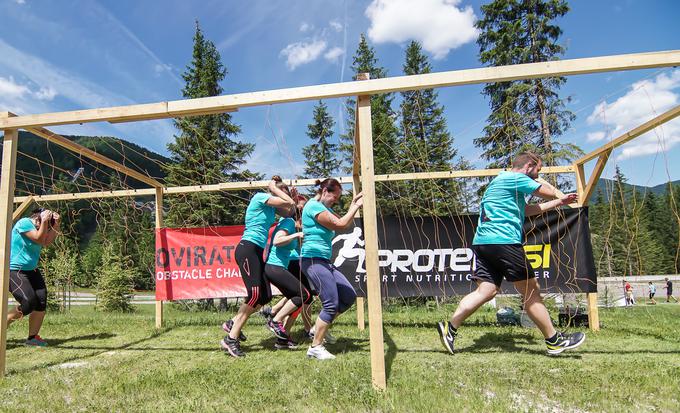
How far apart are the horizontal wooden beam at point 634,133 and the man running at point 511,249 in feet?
4.33

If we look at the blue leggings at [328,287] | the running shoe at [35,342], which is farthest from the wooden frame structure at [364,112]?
the running shoe at [35,342]

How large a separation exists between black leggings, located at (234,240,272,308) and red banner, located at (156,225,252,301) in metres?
1.88

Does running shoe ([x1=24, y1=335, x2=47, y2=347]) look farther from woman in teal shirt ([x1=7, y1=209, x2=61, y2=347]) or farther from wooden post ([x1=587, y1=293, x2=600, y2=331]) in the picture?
wooden post ([x1=587, y1=293, x2=600, y2=331])

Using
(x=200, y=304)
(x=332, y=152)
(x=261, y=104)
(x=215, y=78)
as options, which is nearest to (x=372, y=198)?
(x=261, y=104)

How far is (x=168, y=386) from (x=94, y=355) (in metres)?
1.68

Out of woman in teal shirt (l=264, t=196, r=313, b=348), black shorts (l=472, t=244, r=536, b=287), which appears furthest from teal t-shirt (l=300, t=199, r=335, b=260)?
black shorts (l=472, t=244, r=536, b=287)

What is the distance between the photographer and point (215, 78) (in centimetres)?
1852

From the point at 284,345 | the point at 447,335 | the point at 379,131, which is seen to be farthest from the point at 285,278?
the point at 379,131

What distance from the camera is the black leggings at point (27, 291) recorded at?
13.3ft

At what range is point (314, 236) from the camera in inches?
134

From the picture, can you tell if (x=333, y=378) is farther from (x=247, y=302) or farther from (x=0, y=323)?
(x=0, y=323)

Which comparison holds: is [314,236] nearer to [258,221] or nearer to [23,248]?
[258,221]

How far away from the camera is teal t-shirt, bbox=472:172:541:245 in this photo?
3.20 metres

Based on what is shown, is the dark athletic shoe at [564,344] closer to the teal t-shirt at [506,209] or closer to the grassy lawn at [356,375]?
the grassy lawn at [356,375]
